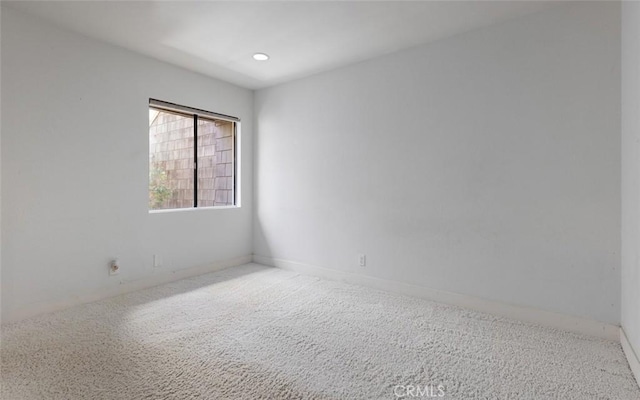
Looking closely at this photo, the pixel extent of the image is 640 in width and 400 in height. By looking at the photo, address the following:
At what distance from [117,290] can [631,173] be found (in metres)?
4.12

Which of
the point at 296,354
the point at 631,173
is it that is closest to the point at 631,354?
the point at 631,173

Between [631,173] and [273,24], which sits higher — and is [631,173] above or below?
below

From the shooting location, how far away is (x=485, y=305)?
261cm

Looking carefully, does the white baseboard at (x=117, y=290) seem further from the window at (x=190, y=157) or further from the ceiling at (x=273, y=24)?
the ceiling at (x=273, y=24)

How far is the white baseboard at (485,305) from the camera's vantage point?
7.20 ft

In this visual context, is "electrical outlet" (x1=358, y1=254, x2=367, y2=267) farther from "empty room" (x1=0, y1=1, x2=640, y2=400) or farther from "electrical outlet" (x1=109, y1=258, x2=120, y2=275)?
"electrical outlet" (x1=109, y1=258, x2=120, y2=275)

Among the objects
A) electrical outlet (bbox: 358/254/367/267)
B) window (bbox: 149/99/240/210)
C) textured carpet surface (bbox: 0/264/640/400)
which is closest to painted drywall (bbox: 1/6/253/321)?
window (bbox: 149/99/240/210)

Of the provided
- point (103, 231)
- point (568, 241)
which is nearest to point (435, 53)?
point (568, 241)

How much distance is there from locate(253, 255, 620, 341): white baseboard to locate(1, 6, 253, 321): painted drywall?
173cm

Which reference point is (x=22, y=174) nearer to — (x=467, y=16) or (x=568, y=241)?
(x=467, y=16)

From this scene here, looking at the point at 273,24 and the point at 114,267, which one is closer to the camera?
the point at 273,24

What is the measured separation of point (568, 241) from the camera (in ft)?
7.50

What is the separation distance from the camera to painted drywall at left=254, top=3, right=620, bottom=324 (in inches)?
86.4

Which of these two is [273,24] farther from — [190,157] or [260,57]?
[190,157]
